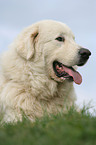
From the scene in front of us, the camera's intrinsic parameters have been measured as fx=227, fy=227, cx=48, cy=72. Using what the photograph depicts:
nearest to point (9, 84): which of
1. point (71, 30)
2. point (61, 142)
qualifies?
point (71, 30)

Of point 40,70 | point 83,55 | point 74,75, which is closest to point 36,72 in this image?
point 40,70

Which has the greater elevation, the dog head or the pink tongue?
the dog head

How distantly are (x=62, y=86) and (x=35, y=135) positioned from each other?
258 cm

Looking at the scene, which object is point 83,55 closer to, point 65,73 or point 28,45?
point 65,73

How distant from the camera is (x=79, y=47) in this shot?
14.6 ft

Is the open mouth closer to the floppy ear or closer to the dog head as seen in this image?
the dog head

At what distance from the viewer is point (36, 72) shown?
14.9 ft

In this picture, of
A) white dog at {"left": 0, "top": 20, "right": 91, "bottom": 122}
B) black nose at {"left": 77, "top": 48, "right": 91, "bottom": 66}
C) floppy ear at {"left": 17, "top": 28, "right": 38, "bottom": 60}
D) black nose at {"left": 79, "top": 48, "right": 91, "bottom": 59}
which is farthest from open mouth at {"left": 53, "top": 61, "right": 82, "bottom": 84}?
floppy ear at {"left": 17, "top": 28, "right": 38, "bottom": 60}

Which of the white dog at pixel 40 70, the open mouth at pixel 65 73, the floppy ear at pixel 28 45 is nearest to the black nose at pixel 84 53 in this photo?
the white dog at pixel 40 70

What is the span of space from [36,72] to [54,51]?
552mm

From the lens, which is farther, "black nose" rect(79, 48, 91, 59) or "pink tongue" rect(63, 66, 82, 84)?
"pink tongue" rect(63, 66, 82, 84)

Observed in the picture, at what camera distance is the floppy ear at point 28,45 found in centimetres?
443

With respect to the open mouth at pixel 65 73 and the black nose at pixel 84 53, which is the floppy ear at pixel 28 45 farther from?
the black nose at pixel 84 53

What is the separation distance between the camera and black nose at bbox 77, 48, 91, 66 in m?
4.33
